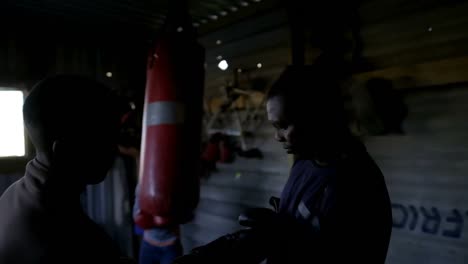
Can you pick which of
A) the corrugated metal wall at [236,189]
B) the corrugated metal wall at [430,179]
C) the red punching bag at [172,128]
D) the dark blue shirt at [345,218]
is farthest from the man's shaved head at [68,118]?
the corrugated metal wall at [236,189]

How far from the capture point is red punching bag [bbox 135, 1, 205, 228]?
148 inches

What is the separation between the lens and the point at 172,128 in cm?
380

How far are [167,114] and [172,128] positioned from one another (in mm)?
150

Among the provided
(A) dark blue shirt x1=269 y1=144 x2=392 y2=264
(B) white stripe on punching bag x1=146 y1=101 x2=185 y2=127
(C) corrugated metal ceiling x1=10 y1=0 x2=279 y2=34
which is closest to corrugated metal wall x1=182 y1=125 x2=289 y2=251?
(B) white stripe on punching bag x1=146 y1=101 x2=185 y2=127

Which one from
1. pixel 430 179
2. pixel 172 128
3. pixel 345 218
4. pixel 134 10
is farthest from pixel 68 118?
pixel 134 10

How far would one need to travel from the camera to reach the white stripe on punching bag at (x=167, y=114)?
382cm

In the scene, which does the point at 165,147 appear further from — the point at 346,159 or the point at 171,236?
the point at 346,159

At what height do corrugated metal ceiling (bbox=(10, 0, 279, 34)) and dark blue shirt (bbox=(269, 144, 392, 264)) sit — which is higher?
corrugated metal ceiling (bbox=(10, 0, 279, 34))

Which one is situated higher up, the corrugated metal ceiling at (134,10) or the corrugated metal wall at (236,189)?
the corrugated metal ceiling at (134,10)

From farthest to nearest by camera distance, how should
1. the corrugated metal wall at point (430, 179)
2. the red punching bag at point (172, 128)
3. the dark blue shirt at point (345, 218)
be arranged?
the red punching bag at point (172, 128)
the corrugated metal wall at point (430, 179)
the dark blue shirt at point (345, 218)

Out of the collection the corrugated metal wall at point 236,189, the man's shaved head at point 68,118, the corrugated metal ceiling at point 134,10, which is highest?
the corrugated metal ceiling at point 134,10

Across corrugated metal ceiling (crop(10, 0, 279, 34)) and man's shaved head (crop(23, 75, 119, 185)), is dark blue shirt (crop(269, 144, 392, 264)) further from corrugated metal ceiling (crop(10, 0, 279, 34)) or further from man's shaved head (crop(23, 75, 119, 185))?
corrugated metal ceiling (crop(10, 0, 279, 34))

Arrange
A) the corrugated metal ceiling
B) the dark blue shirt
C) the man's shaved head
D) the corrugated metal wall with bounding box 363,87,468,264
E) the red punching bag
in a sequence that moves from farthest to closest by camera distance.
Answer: the corrugated metal ceiling, the red punching bag, the corrugated metal wall with bounding box 363,87,468,264, the dark blue shirt, the man's shaved head

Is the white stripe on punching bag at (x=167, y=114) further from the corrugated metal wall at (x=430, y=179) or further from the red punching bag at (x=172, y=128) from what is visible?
the corrugated metal wall at (x=430, y=179)
